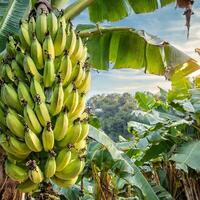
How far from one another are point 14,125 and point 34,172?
22 cm

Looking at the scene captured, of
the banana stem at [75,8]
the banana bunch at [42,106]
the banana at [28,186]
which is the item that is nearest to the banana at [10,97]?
the banana bunch at [42,106]

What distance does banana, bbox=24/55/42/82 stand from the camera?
1725 millimetres

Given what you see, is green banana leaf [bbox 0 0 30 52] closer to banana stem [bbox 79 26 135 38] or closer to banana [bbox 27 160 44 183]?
banana stem [bbox 79 26 135 38]

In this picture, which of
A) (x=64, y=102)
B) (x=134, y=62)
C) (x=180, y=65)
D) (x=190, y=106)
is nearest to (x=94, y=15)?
(x=134, y=62)

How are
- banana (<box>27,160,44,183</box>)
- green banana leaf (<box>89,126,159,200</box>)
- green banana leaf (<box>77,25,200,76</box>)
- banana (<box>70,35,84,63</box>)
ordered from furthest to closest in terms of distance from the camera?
green banana leaf (<box>77,25,200,76</box>) → green banana leaf (<box>89,126,159,200</box>) → banana (<box>70,35,84,63</box>) → banana (<box>27,160,44,183</box>)

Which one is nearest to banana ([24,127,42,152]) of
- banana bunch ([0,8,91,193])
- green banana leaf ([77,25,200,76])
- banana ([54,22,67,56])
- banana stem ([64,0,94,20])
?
banana bunch ([0,8,91,193])

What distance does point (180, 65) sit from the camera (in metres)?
3.05

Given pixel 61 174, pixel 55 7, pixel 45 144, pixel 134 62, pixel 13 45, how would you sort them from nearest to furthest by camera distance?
pixel 45 144, pixel 61 174, pixel 13 45, pixel 55 7, pixel 134 62

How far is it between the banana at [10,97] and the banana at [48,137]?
0.21m

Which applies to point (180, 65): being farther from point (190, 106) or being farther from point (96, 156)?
point (96, 156)

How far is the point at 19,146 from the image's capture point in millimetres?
1618

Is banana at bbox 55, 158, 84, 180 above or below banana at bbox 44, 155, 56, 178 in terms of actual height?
below

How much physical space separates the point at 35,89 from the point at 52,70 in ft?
0.39

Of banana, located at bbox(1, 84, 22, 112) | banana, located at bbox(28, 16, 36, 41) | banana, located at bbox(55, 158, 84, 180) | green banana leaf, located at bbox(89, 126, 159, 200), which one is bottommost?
green banana leaf, located at bbox(89, 126, 159, 200)
